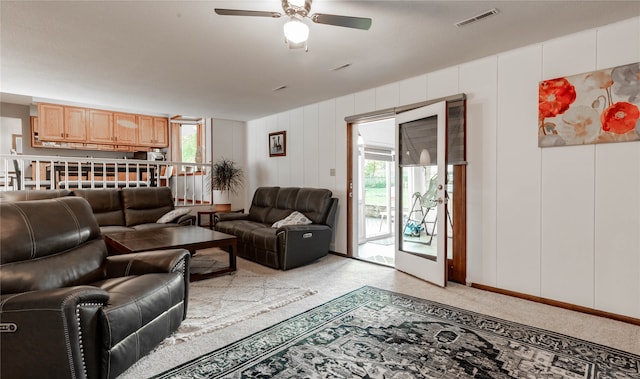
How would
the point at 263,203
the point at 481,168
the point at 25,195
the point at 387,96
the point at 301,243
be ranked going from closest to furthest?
the point at 481,168 → the point at 25,195 → the point at 301,243 → the point at 387,96 → the point at 263,203

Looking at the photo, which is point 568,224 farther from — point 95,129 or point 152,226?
point 95,129

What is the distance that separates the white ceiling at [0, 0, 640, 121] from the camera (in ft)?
7.47

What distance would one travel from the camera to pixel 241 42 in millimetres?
2811

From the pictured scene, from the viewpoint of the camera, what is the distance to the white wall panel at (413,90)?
3.72m

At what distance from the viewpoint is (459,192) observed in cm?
342

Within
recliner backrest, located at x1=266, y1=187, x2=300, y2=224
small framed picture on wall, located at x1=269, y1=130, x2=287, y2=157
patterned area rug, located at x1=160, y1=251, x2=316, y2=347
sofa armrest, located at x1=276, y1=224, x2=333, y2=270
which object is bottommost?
patterned area rug, located at x1=160, y1=251, x2=316, y2=347

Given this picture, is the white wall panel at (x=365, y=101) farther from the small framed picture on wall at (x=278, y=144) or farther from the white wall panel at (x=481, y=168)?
the small framed picture on wall at (x=278, y=144)

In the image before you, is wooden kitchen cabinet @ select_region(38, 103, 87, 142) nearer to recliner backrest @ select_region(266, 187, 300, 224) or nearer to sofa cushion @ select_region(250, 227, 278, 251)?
recliner backrest @ select_region(266, 187, 300, 224)

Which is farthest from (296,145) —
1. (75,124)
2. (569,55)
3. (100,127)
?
(75,124)

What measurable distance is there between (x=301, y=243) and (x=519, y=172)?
8.24ft

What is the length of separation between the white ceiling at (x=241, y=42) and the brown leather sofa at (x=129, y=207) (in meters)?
1.46

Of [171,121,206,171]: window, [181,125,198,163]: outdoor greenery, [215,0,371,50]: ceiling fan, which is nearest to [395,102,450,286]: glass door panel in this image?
[215,0,371,50]: ceiling fan

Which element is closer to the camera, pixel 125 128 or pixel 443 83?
pixel 443 83

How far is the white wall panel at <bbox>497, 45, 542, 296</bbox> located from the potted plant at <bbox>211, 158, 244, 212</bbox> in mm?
4714
